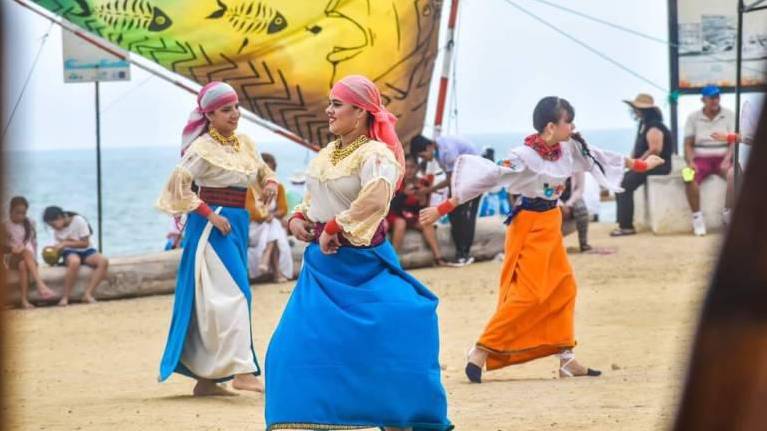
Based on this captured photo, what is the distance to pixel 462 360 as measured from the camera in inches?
352

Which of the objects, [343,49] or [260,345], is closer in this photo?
[260,345]

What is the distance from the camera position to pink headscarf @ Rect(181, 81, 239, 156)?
299 inches

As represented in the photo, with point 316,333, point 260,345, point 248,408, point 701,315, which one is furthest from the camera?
point 260,345

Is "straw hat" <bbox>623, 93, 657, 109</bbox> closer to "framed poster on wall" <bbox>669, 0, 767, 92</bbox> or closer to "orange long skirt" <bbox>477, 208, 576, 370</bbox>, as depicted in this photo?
"framed poster on wall" <bbox>669, 0, 767, 92</bbox>

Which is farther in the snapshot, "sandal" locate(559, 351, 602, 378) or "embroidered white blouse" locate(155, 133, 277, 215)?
"sandal" locate(559, 351, 602, 378)

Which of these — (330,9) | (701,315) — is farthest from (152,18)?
(701,315)

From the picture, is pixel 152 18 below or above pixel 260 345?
above

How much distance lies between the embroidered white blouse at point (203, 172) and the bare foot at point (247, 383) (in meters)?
0.88

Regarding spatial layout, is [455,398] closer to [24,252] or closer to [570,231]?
[24,252]

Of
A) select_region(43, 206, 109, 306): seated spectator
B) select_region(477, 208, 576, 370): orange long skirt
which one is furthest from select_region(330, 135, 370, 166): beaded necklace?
select_region(43, 206, 109, 306): seated spectator

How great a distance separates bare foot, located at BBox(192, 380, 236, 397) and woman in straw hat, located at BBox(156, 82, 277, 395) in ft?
0.14

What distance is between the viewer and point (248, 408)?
738 cm

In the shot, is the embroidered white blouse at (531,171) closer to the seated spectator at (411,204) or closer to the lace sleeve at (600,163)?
the lace sleeve at (600,163)

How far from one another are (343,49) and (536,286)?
7.96 m
